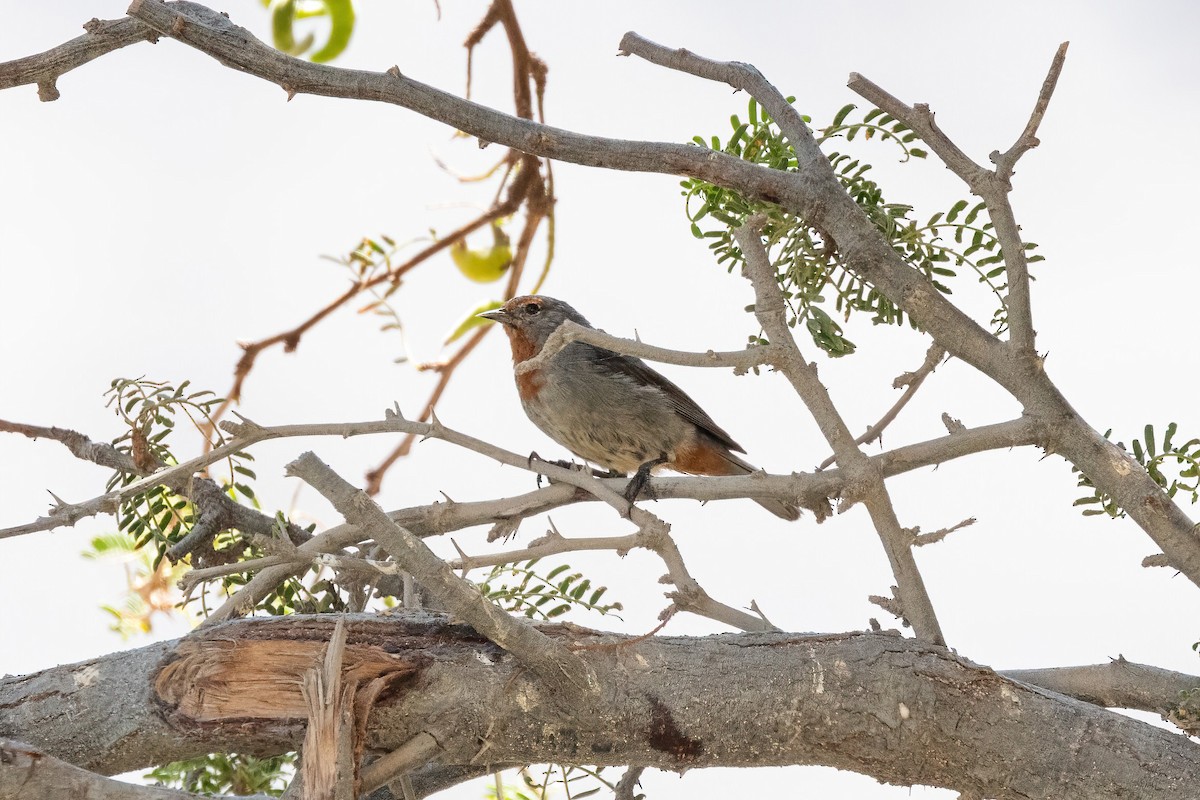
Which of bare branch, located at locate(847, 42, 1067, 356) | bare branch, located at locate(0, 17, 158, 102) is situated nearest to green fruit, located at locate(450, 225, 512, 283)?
bare branch, located at locate(0, 17, 158, 102)

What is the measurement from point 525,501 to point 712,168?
859mm

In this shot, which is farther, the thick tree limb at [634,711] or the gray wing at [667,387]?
the gray wing at [667,387]

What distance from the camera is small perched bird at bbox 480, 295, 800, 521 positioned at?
13.7 feet

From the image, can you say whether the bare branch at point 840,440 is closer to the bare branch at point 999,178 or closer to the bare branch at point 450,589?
the bare branch at point 999,178

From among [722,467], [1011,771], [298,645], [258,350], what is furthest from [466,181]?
[1011,771]

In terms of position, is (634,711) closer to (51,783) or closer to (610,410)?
(51,783)

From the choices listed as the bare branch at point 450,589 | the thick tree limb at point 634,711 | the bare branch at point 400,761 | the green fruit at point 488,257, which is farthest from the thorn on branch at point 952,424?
the green fruit at point 488,257

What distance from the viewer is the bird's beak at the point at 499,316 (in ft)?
13.6

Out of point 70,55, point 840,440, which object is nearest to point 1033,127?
point 840,440

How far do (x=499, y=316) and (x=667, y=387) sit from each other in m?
0.66

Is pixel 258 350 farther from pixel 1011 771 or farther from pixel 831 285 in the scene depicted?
pixel 1011 771

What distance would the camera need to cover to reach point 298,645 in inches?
89.6

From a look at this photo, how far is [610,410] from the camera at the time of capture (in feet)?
13.7

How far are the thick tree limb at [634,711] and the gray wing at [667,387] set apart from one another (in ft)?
6.26
